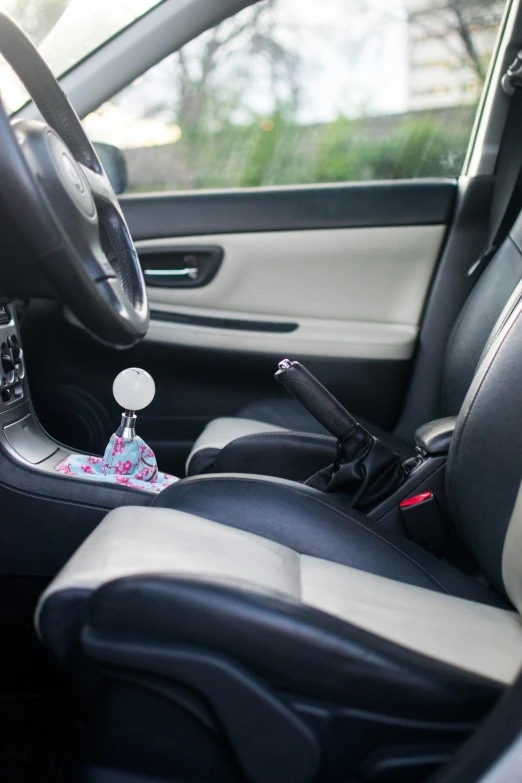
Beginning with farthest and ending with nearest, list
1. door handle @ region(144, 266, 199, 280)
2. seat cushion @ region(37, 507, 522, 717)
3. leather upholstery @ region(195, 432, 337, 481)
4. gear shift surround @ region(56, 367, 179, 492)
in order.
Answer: door handle @ region(144, 266, 199, 280) → leather upholstery @ region(195, 432, 337, 481) → gear shift surround @ region(56, 367, 179, 492) → seat cushion @ region(37, 507, 522, 717)

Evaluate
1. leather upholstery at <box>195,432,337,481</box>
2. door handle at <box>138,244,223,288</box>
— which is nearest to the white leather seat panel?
A: leather upholstery at <box>195,432,337,481</box>

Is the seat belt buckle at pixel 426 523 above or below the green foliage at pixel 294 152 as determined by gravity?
below

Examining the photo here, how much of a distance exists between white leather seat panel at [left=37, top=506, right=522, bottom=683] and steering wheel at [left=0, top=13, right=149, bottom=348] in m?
0.25

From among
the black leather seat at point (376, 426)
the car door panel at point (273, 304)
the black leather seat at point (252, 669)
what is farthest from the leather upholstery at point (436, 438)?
the car door panel at point (273, 304)

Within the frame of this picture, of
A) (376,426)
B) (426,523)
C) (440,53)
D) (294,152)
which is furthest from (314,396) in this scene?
(440,53)

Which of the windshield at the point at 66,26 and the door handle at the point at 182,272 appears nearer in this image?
the windshield at the point at 66,26

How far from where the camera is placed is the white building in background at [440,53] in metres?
2.09

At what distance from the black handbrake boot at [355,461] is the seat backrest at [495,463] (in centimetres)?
19

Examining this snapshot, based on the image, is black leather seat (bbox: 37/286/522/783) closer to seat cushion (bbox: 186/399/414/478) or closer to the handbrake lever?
Result: the handbrake lever

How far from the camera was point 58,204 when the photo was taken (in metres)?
0.95

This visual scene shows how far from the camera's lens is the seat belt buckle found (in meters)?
1.37

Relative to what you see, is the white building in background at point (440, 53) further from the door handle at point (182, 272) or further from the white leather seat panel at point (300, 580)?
the white leather seat panel at point (300, 580)

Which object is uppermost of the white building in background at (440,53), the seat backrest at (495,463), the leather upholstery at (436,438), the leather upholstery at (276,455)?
the white building in background at (440,53)

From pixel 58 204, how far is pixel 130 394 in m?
0.61
